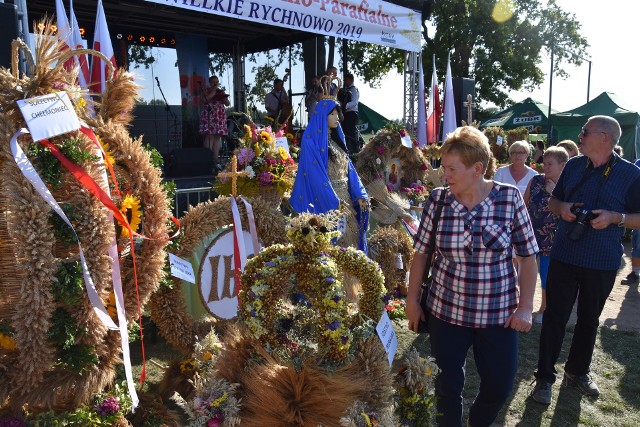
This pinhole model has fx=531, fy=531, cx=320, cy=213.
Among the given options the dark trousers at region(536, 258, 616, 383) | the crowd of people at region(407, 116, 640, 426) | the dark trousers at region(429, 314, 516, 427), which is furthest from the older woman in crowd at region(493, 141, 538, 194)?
the dark trousers at region(429, 314, 516, 427)

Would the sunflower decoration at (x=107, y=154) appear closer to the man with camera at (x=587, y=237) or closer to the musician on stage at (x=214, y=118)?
the man with camera at (x=587, y=237)

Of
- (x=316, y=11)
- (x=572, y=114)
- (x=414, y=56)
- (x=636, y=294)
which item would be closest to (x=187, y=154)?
(x=316, y=11)

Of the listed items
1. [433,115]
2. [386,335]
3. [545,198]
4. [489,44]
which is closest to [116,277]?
[386,335]

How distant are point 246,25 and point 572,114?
1133cm

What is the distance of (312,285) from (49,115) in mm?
1351

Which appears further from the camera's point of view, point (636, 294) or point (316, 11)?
point (316, 11)

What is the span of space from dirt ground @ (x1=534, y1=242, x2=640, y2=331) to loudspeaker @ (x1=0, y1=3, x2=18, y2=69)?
5602 mm

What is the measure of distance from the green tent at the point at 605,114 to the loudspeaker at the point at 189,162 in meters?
11.5

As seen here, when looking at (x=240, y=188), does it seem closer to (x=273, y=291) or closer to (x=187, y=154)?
(x=273, y=291)

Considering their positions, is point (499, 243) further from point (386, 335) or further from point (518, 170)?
point (518, 170)

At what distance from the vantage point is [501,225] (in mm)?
2574

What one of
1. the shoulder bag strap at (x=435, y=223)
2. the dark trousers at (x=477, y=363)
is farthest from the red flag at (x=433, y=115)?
the dark trousers at (x=477, y=363)

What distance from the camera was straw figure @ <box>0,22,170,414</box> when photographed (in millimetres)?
2215

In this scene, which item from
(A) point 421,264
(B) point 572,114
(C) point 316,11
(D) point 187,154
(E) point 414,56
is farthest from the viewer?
(B) point 572,114
